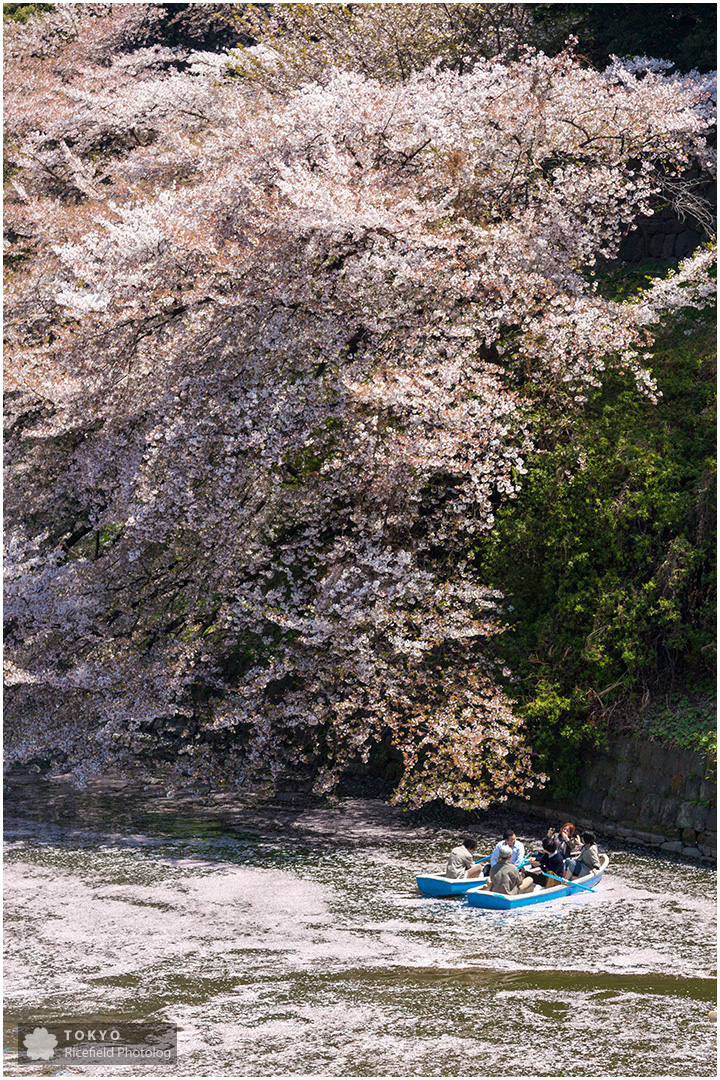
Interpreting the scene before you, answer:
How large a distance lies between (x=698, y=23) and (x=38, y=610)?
61.6ft

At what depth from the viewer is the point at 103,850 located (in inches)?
614

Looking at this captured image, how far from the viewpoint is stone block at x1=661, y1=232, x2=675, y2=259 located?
79.4ft

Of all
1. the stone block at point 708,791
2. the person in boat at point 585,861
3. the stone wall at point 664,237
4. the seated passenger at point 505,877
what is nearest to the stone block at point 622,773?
the stone block at point 708,791

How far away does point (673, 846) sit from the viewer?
15336 mm

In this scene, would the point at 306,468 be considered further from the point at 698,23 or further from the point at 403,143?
the point at 698,23

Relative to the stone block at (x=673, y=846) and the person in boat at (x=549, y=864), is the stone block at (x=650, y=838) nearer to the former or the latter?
A: the stone block at (x=673, y=846)

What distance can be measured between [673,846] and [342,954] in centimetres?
586

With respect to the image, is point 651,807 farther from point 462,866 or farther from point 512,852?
point 462,866

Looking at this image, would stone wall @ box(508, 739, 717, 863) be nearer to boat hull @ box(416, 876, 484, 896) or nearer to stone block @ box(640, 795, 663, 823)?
stone block @ box(640, 795, 663, 823)

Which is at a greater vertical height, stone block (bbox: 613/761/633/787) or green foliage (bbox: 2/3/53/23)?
green foliage (bbox: 2/3/53/23)

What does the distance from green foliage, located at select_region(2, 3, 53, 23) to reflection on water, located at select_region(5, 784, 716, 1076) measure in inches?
1063

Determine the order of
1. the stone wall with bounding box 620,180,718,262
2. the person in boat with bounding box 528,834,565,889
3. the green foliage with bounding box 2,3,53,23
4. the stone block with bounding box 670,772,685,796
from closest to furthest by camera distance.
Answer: the person in boat with bounding box 528,834,565,889 < the stone block with bounding box 670,772,685,796 < the stone wall with bounding box 620,180,718,262 < the green foliage with bounding box 2,3,53,23

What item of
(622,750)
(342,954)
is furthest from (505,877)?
(622,750)

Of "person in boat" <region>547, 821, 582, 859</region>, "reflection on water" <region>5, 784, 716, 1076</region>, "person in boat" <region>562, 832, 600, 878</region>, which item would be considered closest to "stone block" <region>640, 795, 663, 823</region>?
"reflection on water" <region>5, 784, 716, 1076</region>
